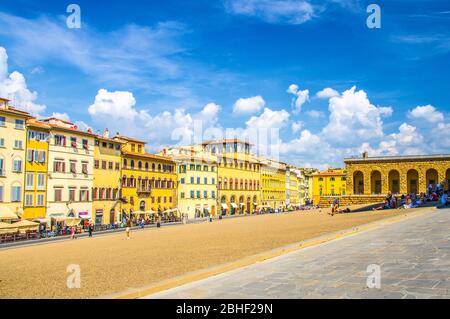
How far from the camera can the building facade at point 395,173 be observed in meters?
73.1

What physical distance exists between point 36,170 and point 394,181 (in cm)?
6283

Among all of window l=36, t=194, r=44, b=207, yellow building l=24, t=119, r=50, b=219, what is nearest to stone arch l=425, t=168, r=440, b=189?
yellow building l=24, t=119, r=50, b=219

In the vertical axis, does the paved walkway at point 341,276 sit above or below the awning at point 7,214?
above

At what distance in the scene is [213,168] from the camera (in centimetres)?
7888

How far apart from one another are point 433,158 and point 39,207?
214 ft

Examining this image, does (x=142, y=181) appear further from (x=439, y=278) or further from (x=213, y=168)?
(x=439, y=278)

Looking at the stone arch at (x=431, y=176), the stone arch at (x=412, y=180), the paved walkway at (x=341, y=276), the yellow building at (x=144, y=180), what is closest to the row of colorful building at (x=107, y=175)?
the yellow building at (x=144, y=180)

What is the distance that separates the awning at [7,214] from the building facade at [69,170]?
17.2 ft

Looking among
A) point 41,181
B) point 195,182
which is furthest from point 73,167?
point 195,182

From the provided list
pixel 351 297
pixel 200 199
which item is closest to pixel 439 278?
pixel 351 297

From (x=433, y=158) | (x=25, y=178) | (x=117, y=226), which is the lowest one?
(x=117, y=226)

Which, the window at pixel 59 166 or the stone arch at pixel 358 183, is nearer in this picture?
the window at pixel 59 166

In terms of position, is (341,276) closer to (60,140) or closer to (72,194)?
(60,140)

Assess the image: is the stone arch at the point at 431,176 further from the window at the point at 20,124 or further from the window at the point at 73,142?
the window at the point at 20,124
